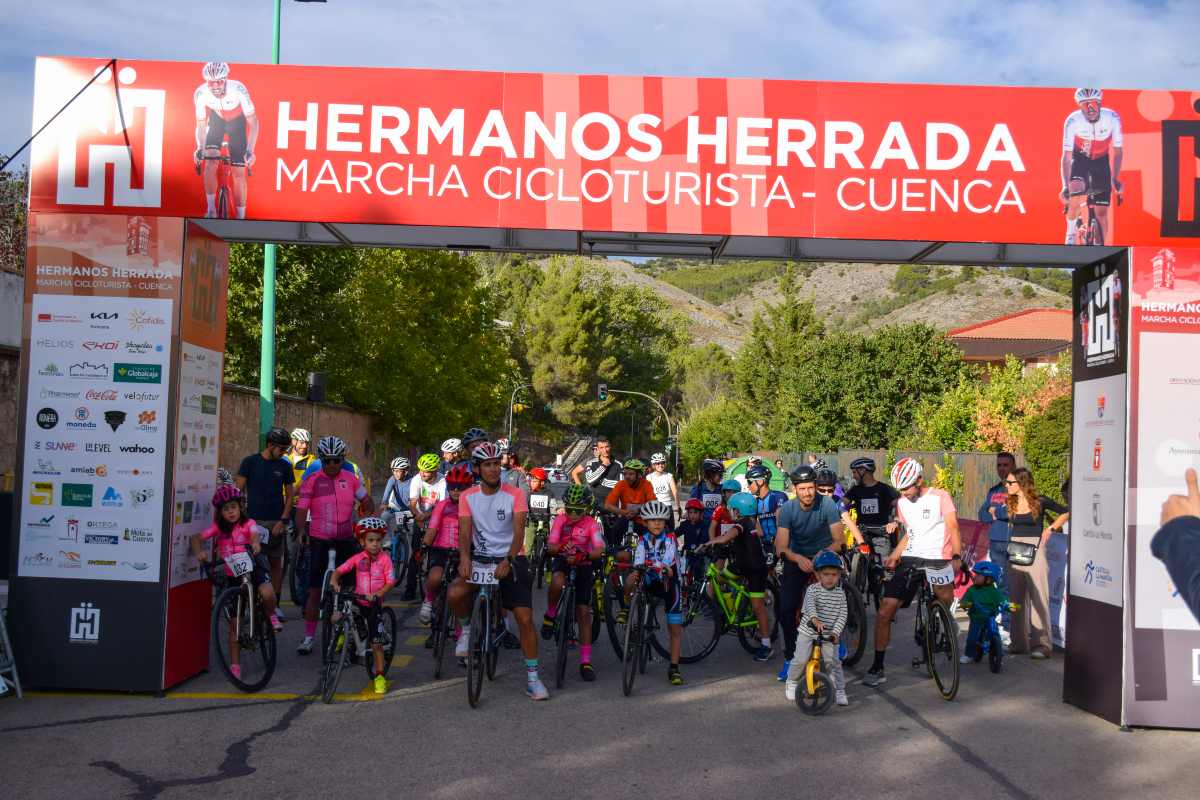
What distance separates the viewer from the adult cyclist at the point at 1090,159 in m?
8.44

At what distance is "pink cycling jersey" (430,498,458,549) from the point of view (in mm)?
10141

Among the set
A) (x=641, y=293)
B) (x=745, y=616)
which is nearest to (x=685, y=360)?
(x=641, y=293)

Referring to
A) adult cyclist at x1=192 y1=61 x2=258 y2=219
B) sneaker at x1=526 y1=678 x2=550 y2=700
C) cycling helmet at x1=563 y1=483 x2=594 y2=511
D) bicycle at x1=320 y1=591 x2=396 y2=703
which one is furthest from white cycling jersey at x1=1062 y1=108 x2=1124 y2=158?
bicycle at x1=320 y1=591 x2=396 y2=703

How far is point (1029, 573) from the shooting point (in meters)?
11.6

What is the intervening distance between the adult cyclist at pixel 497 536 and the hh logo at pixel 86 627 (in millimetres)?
2592

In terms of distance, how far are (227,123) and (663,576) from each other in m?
4.84

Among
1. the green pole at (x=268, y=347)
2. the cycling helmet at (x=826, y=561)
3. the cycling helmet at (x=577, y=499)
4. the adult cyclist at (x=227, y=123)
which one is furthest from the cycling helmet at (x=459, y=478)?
the green pole at (x=268, y=347)

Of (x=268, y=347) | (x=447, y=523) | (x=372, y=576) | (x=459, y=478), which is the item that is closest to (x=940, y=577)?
(x=459, y=478)

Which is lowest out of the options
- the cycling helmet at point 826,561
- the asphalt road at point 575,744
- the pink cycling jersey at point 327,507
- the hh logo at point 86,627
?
the asphalt road at point 575,744

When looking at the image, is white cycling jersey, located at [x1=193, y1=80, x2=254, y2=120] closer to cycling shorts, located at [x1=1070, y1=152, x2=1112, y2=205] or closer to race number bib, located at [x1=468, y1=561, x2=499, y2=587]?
race number bib, located at [x1=468, y1=561, x2=499, y2=587]

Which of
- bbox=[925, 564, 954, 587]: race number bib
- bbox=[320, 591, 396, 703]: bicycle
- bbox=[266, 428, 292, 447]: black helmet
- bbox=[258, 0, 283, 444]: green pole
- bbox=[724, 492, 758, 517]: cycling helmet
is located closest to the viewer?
bbox=[320, 591, 396, 703]: bicycle

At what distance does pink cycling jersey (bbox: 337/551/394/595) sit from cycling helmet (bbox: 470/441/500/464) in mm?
1183

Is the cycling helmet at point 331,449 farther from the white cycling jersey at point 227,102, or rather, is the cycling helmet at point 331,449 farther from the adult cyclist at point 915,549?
the adult cyclist at point 915,549

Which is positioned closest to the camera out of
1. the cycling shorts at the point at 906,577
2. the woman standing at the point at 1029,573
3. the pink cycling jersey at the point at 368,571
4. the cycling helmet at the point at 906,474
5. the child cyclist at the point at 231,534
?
the pink cycling jersey at the point at 368,571
